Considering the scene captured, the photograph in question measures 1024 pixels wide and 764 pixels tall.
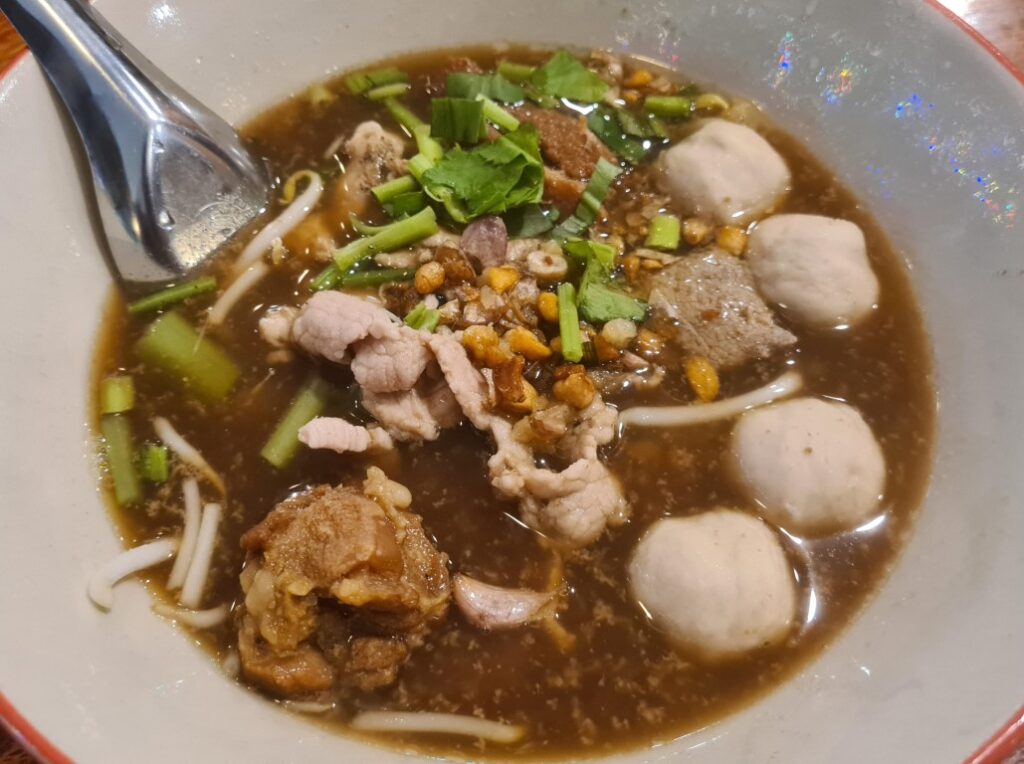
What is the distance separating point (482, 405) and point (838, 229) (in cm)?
154

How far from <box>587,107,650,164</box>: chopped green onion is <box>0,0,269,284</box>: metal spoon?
1495 mm

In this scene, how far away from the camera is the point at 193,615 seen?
2.32m

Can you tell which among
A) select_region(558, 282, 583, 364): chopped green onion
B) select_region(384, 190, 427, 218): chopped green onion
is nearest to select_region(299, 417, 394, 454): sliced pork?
select_region(558, 282, 583, 364): chopped green onion

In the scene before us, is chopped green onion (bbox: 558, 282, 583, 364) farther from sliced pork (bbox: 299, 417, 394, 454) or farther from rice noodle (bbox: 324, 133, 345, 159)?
rice noodle (bbox: 324, 133, 345, 159)

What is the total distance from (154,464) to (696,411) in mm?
1906

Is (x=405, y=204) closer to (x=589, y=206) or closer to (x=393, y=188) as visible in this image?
Answer: (x=393, y=188)

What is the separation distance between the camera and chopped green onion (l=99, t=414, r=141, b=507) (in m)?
2.46

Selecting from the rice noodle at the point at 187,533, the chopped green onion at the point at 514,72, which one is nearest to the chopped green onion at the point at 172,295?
the rice noodle at the point at 187,533

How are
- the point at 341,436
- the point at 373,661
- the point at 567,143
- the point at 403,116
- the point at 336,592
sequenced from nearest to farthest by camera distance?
1. the point at 336,592
2. the point at 373,661
3. the point at 341,436
4. the point at 567,143
5. the point at 403,116

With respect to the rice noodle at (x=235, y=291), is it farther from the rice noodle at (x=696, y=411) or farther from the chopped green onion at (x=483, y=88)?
the rice noodle at (x=696, y=411)

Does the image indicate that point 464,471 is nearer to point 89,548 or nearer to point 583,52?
point 89,548

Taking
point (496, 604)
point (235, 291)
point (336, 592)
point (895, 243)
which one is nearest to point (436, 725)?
point (496, 604)

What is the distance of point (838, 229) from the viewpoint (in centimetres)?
283

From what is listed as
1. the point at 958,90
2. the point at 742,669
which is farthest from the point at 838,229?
the point at 742,669
